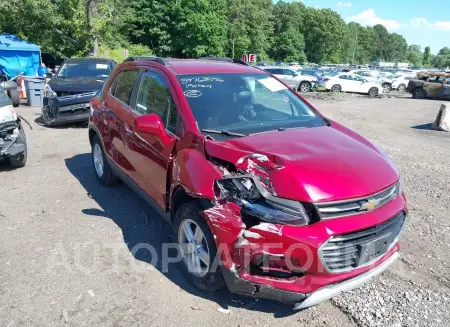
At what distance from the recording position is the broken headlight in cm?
256

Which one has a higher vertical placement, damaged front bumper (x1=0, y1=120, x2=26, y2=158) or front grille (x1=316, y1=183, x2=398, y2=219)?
front grille (x1=316, y1=183, x2=398, y2=219)

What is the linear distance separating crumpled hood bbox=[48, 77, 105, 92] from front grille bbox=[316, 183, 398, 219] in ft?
29.7

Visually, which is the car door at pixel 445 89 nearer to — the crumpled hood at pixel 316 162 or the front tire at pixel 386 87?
the front tire at pixel 386 87

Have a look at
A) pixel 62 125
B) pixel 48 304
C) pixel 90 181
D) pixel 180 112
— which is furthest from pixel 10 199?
pixel 62 125

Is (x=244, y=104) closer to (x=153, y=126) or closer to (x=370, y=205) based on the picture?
(x=153, y=126)

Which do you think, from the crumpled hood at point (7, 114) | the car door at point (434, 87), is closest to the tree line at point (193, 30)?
the crumpled hood at point (7, 114)

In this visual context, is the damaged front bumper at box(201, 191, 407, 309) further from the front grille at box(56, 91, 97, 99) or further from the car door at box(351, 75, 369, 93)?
the car door at box(351, 75, 369, 93)

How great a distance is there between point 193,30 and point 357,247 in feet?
192

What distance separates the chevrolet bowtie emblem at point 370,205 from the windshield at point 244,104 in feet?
3.69

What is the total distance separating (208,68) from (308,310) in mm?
2564

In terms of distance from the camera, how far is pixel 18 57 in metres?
21.9

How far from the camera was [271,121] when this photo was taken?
146 inches

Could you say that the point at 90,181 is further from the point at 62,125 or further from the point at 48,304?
the point at 62,125

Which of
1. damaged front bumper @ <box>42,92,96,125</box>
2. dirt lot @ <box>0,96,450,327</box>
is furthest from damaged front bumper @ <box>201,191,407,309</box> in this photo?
damaged front bumper @ <box>42,92,96,125</box>
